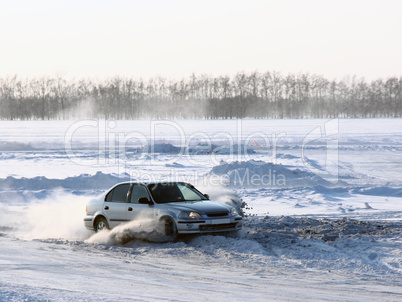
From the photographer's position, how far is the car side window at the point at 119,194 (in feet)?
41.2

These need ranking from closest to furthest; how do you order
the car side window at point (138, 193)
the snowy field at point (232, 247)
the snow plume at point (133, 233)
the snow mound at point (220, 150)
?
the snowy field at point (232, 247) < the snow plume at point (133, 233) < the car side window at point (138, 193) < the snow mound at point (220, 150)

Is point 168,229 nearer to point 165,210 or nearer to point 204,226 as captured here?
point 165,210

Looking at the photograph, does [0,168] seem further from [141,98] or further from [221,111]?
[141,98]

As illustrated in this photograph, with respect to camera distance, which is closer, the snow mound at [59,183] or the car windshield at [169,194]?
the car windshield at [169,194]

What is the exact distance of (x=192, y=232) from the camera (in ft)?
36.9

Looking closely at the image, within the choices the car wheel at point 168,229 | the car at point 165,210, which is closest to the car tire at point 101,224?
the car at point 165,210

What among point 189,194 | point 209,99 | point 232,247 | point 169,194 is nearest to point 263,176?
point 189,194

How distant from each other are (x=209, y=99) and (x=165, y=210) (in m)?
131

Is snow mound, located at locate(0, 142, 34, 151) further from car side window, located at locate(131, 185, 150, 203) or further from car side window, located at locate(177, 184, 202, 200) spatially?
car side window, located at locate(131, 185, 150, 203)

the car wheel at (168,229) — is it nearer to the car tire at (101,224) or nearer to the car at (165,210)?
the car at (165,210)

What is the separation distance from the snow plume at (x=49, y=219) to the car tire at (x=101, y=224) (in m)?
0.60

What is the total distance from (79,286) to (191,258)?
3034 mm

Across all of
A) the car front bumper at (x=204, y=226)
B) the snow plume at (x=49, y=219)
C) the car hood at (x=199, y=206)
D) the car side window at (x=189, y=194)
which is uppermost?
the car side window at (x=189, y=194)

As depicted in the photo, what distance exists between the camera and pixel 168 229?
37.9ft
